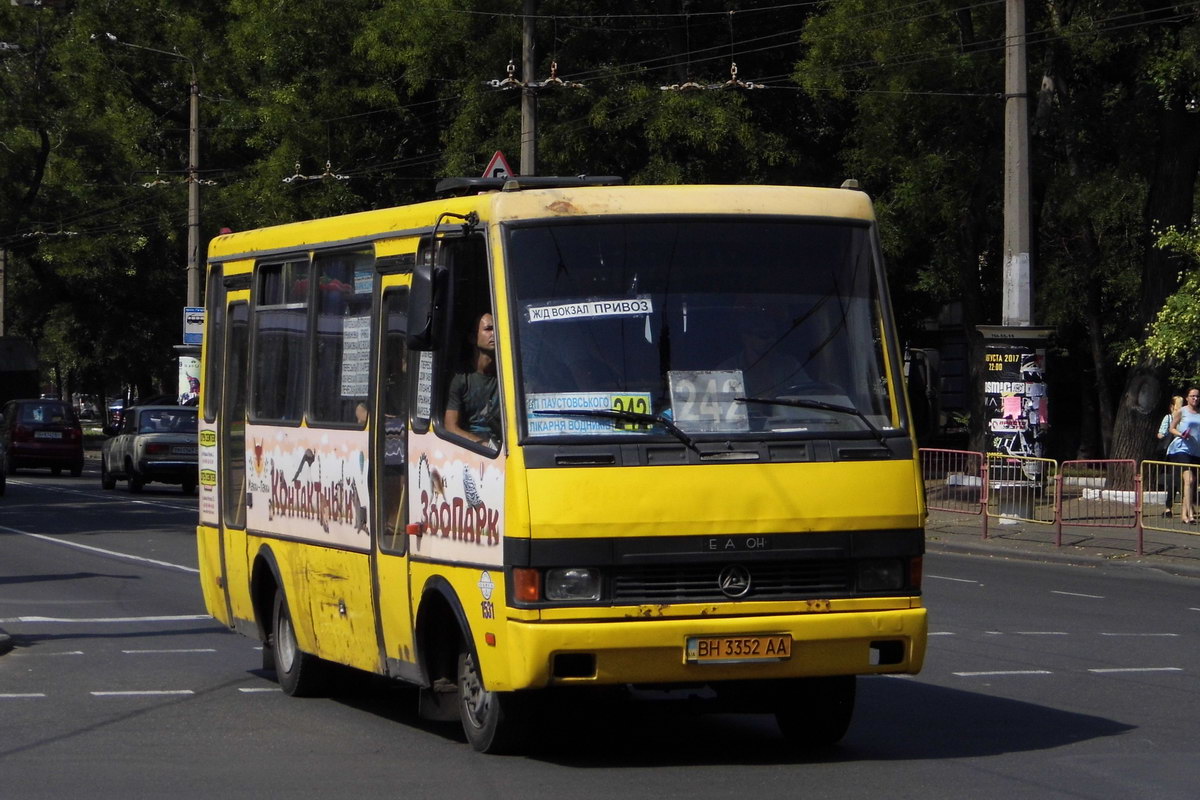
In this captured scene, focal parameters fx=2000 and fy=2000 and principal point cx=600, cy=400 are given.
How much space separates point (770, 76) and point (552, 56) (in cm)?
440

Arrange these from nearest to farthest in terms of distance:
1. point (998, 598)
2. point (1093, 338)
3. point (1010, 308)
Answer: point (998, 598) < point (1010, 308) < point (1093, 338)

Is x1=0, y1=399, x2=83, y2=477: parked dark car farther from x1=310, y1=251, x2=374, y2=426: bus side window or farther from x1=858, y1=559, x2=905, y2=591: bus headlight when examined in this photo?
x1=858, y1=559, x2=905, y2=591: bus headlight

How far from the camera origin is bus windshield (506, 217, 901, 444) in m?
8.55

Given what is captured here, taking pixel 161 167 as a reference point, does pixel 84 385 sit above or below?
below

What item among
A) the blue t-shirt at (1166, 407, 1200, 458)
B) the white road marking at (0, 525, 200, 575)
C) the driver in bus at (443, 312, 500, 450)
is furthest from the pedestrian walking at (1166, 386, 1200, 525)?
the driver in bus at (443, 312, 500, 450)

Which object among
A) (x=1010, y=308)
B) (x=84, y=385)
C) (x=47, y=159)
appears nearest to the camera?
(x=1010, y=308)

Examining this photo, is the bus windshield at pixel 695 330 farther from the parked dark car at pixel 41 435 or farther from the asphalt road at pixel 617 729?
the parked dark car at pixel 41 435

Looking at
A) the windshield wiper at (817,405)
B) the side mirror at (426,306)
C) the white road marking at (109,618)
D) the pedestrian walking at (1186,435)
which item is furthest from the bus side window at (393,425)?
the pedestrian walking at (1186,435)

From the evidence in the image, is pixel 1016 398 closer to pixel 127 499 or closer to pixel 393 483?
pixel 127 499

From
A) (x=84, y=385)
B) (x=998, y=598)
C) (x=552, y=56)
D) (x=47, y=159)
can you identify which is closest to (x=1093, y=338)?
(x=552, y=56)

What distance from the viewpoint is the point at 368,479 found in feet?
32.6

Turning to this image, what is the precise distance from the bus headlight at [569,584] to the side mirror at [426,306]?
3.86ft

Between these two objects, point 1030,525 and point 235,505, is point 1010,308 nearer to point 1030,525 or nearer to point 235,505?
point 1030,525

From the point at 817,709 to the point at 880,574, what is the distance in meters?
1.01
